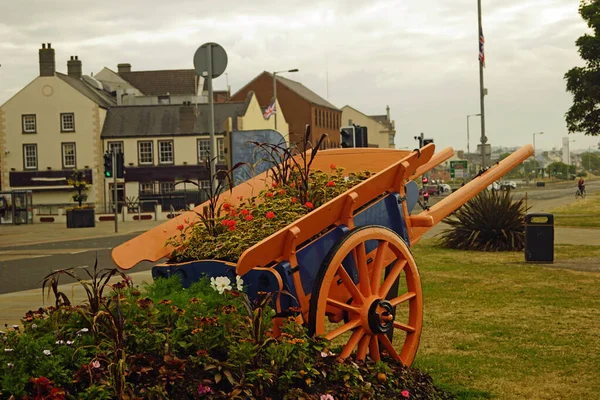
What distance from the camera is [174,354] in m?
4.21

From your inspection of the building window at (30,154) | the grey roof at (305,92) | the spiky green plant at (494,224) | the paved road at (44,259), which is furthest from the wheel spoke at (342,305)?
the grey roof at (305,92)

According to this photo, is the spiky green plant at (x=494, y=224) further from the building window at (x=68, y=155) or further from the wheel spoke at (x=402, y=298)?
the building window at (x=68, y=155)

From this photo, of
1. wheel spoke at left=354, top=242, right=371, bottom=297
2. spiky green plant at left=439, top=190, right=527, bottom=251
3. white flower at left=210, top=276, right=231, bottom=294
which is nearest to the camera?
white flower at left=210, top=276, right=231, bottom=294

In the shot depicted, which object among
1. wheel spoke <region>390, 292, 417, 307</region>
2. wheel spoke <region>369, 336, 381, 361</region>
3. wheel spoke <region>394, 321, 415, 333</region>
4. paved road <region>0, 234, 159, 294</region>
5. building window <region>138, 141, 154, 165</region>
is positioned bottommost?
paved road <region>0, 234, 159, 294</region>

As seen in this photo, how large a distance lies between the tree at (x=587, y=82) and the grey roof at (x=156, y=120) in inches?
1205

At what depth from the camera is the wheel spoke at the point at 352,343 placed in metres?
4.92

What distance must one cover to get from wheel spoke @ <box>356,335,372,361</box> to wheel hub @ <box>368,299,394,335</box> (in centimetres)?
8

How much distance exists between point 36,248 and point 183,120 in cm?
4281

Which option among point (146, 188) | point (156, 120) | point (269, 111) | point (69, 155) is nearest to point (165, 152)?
point (156, 120)

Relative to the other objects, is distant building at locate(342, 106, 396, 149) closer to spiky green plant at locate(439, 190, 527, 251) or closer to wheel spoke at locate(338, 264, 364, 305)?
spiky green plant at locate(439, 190, 527, 251)

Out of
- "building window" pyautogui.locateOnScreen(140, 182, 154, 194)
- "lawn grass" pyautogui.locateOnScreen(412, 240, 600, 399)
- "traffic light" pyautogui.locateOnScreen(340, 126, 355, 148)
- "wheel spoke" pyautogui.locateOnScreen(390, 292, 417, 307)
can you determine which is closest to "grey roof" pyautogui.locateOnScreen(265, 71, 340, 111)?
"building window" pyautogui.locateOnScreen(140, 182, 154, 194)

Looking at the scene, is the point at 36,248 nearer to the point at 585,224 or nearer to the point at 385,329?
the point at 585,224

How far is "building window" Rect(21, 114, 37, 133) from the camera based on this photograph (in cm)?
6756

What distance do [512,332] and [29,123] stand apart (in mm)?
63590
